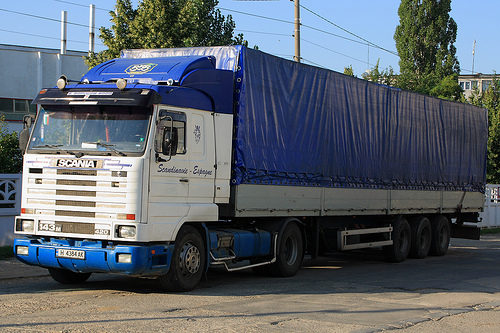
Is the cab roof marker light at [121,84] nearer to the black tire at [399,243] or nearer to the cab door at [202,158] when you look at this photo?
the cab door at [202,158]

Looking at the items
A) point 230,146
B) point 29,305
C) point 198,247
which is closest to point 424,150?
point 230,146

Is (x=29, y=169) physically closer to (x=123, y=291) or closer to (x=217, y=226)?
(x=123, y=291)

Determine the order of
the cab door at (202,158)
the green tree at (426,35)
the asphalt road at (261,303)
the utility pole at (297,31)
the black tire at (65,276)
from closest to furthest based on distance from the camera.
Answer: the asphalt road at (261,303)
the cab door at (202,158)
the black tire at (65,276)
the utility pole at (297,31)
the green tree at (426,35)

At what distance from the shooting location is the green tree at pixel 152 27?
19469 millimetres

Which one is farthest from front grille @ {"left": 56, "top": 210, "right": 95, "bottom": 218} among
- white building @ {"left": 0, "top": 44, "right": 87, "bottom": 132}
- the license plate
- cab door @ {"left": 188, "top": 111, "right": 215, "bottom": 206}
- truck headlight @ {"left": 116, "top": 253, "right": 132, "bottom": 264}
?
white building @ {"left": 0, "top": 44, "right": 87, "bottom": 132}

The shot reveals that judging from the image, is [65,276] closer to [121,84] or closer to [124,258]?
[124,258]

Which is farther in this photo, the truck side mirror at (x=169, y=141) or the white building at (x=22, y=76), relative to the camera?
the white building at (x=22, y=76)

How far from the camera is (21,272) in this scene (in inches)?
456

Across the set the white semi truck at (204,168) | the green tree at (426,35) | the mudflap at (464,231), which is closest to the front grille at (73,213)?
the white semi truck at (204,168)

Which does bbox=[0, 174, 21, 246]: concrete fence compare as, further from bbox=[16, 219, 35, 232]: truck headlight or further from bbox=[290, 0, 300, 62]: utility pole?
bbox=[290, 0, 300, 62]: utility pole

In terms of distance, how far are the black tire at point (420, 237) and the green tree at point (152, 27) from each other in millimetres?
8750

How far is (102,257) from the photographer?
8.84 meters

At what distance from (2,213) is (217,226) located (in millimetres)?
5537

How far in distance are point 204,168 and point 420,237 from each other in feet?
29.1
